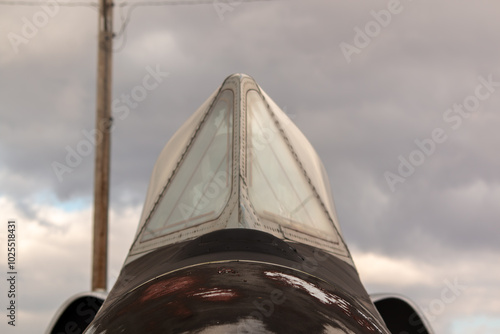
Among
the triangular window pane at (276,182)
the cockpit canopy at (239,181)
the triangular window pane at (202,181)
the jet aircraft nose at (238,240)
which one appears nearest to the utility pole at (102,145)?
the jet aircraft nose at (238,240)

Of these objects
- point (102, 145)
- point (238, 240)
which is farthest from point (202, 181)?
point (102, 145)

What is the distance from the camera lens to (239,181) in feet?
14.0

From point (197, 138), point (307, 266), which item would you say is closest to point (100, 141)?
point (197, 138)

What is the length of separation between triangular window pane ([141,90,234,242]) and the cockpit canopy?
0.03 ft

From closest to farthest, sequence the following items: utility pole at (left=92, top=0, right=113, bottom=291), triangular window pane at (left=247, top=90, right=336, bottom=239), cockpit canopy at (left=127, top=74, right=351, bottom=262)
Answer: cockpit canopy at (left=127, top=74, right=351, bottom=262), triangular window pane at (left=247, top=90, right=336, bottom=239), utility pole at (left=92, top=0, right=113, bottom=291)

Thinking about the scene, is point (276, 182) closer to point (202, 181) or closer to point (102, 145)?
point (202, 181)

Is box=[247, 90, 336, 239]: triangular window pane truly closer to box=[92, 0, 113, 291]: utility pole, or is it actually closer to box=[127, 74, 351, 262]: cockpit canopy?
box=[127, 74, 351, 262]: cockpit canopy

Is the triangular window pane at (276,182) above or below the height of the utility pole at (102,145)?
below

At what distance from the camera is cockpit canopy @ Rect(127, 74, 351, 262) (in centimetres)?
428

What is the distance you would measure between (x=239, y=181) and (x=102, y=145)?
12.2 meters

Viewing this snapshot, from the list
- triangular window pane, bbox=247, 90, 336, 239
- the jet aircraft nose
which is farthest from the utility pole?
triangular window pane, bbox=247, 90, 336, 239

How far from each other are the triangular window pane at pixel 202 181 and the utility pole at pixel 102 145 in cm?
1034

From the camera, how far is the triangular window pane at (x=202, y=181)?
4.42m

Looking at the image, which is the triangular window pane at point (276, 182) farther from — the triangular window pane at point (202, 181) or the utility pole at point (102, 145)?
the utility pole at point (102, 145)
